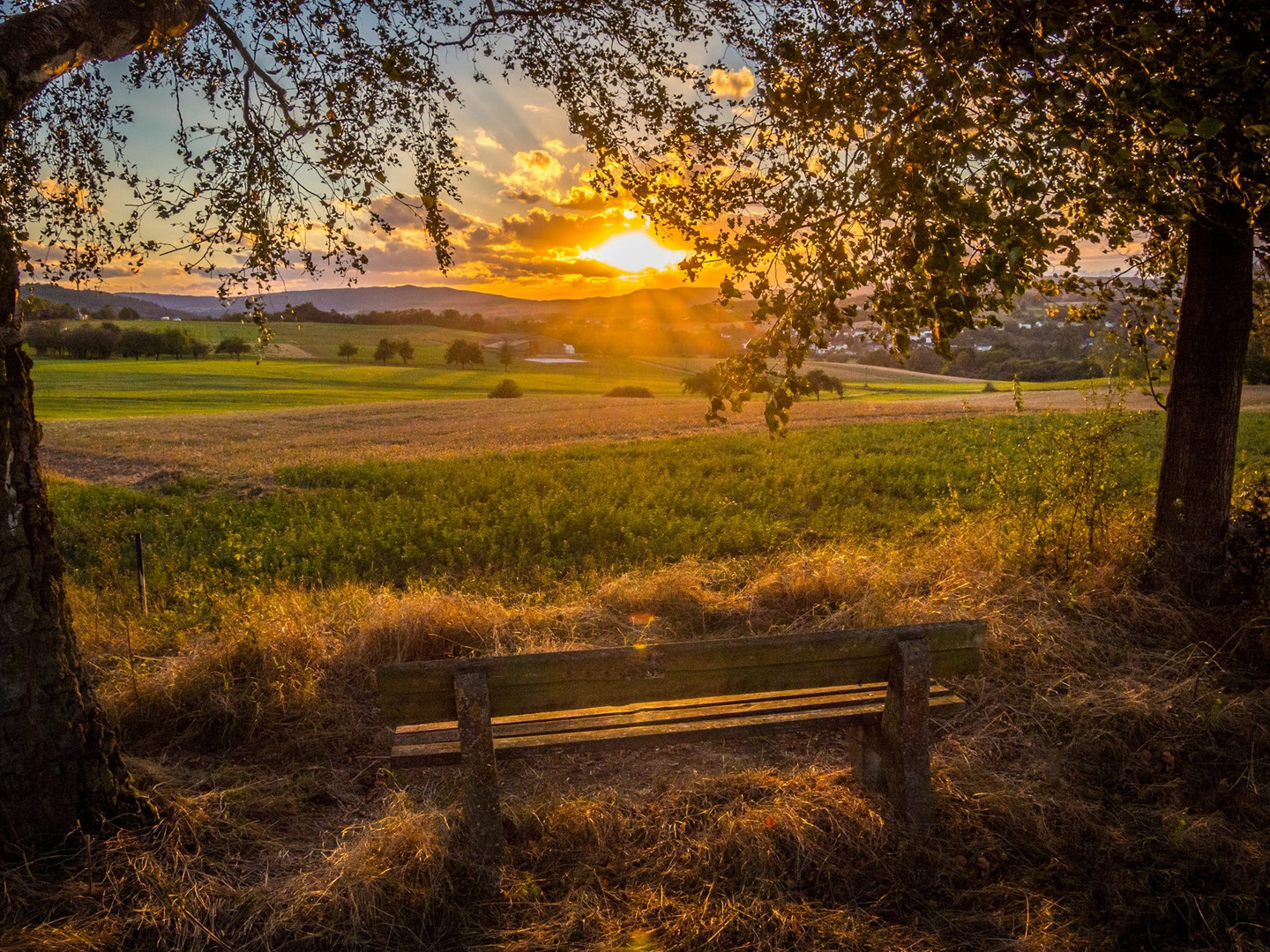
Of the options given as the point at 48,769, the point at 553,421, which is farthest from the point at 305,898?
the point at 553,421

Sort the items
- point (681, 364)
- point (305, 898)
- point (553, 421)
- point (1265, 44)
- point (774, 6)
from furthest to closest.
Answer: point (681, 364) < point (553, 421) < point (774, 6) < point (1265, 44) < point (305, 898)

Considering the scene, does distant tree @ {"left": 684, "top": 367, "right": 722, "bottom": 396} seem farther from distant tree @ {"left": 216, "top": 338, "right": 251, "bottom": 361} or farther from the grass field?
distant tree @ {"left": 216, "top": 338, "right": 251, "bottom": 361}

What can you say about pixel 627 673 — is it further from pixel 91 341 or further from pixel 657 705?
pixel 91 341

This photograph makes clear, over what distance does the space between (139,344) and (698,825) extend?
2723 inches

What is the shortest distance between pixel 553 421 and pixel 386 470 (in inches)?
536

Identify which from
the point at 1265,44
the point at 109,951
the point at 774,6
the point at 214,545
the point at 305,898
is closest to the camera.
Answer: the point at 109,951

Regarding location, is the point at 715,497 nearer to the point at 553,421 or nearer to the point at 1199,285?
the point at 1199,285

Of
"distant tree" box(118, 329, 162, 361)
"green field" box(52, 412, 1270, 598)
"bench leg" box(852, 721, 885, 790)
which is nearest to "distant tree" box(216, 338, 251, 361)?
"distant tree" box(118, 329, 162, 361)

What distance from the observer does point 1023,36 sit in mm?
3633

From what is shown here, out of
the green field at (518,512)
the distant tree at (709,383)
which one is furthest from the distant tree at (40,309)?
the distant tree at (709,383)

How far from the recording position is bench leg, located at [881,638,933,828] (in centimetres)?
369

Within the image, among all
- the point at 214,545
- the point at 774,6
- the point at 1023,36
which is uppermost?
the point at 774,6

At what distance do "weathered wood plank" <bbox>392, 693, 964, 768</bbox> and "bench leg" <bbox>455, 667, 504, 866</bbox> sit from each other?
111 millimetres

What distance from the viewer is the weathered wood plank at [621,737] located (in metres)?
3.52
